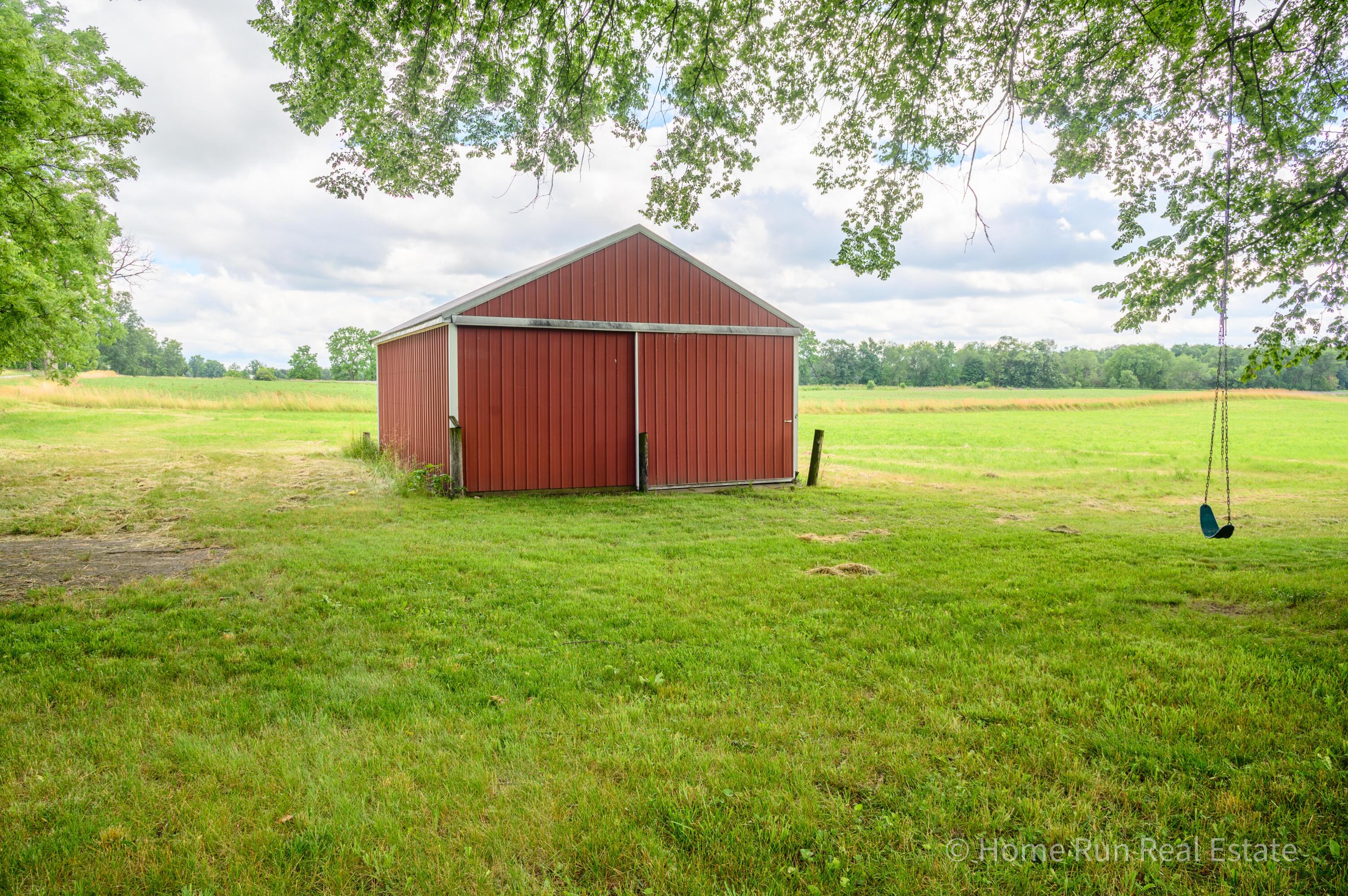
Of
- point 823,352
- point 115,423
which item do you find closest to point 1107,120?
point 115,423

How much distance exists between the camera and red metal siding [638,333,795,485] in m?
12.7

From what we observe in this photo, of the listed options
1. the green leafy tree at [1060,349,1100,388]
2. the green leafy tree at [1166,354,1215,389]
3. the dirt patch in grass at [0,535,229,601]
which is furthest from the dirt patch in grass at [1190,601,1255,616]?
the green leafy tree at [1060,349,1100,388]

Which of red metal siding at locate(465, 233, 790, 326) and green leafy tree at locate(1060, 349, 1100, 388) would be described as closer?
red metal siding at locate(465, 233, 790, 326)

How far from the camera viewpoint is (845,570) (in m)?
6.71

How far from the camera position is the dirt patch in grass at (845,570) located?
656 centimetres

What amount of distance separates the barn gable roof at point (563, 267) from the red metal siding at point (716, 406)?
0.85m

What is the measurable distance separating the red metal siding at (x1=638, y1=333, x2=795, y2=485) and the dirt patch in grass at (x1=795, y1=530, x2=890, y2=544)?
14.4 ft

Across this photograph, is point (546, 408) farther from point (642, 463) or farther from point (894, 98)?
point (894, 98)

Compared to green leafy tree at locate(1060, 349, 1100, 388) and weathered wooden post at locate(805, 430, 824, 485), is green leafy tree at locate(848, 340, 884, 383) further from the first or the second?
weathered wooden post at locate(805, 430, 824, 485)

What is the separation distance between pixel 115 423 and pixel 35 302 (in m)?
14.8

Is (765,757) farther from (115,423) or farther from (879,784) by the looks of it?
(115,423)

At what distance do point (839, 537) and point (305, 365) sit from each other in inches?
3930

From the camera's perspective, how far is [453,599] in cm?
576

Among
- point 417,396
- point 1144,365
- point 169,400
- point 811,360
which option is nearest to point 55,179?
point 417,396
